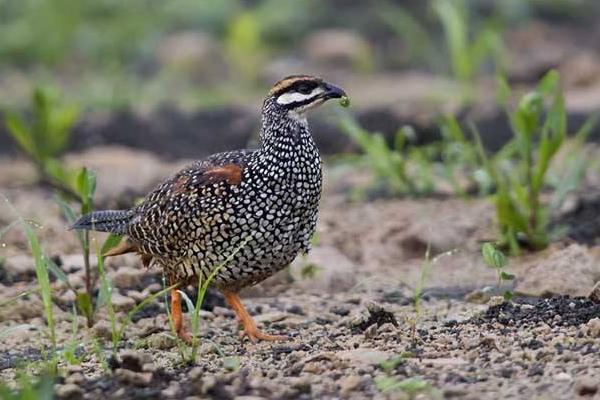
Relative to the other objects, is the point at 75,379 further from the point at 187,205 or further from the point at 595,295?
the point at 595,295

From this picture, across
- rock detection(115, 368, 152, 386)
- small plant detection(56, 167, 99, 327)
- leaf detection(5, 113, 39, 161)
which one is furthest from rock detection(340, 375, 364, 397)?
leaf detection(5, 113, 39, 161)

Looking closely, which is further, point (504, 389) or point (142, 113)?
point (142, 113)

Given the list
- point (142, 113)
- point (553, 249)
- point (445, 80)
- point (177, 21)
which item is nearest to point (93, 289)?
point (553, 249)

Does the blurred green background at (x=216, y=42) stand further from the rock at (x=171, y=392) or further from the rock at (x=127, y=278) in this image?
the rock at (x=171, y=392)

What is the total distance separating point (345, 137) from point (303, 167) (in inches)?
207

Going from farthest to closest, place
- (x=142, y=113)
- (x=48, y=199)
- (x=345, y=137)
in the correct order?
1. (x=142, y=113)
2. (x=345, y=137)
3. (x=48, y=199)

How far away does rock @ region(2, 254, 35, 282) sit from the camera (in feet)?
23.8

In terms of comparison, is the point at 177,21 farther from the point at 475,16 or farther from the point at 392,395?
the point at 392,395

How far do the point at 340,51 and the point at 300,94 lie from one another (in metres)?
9.15

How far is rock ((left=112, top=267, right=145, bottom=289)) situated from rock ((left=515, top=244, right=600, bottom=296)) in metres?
1.90

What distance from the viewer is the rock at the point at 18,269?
7.27 meters

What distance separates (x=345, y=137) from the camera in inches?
449

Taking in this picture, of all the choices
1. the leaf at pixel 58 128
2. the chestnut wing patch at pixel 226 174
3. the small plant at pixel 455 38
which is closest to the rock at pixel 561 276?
the chestnut wing patch at pixel 226 174

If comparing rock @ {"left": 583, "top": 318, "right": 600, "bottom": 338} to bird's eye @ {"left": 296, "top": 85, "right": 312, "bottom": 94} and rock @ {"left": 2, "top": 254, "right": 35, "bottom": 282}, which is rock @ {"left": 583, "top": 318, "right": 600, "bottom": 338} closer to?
bird's eye @ {"left": 296, "top": 85, "right": 312, "bottom": 94}
